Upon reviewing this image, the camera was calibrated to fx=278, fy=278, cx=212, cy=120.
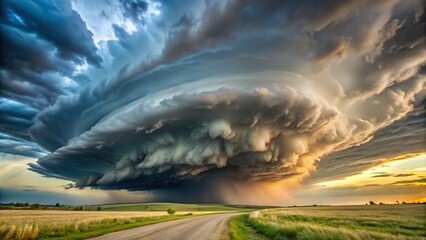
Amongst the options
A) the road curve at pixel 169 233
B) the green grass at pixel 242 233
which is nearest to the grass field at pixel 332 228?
the green grass at pixel 242 233

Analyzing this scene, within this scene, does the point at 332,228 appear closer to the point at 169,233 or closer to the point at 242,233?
the point at 242,233

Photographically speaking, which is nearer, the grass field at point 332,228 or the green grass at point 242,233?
the grass field at point 332,228

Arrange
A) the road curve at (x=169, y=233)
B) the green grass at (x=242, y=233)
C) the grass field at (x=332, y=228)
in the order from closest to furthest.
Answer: the grass field at (x=332, y=228) < the road curve at (x=169, y=233) < the green grass at (x=242, y=233)

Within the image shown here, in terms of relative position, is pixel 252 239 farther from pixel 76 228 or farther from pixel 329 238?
pixel 76 228

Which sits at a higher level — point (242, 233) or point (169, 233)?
point (169, 233)

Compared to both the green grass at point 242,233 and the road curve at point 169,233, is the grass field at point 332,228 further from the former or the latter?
the road curve at point 169,233

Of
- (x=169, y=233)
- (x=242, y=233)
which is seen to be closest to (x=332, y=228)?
(x=242, y=233)

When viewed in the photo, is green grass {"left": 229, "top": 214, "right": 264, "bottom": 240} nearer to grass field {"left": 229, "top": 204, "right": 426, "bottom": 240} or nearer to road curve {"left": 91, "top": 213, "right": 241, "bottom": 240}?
grass field {"left": 229, "top": 204, "right": 426, "bottom": 240}

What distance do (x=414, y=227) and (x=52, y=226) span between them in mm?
32877

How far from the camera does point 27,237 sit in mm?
18688

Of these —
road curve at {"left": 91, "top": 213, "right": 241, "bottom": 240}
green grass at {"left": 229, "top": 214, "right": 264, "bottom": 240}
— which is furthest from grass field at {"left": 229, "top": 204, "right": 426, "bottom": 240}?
road curve at {"left": 91, "top": 213, "right": 241, "bottom": 240}

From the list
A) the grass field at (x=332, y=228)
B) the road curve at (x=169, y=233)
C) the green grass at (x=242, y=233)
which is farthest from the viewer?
the green grass at (x=242, y=233)

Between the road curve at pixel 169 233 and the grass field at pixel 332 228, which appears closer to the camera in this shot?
the grass field at pixel 332 228

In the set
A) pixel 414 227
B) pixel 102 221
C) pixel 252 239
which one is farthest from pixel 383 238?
pixel 102 221
